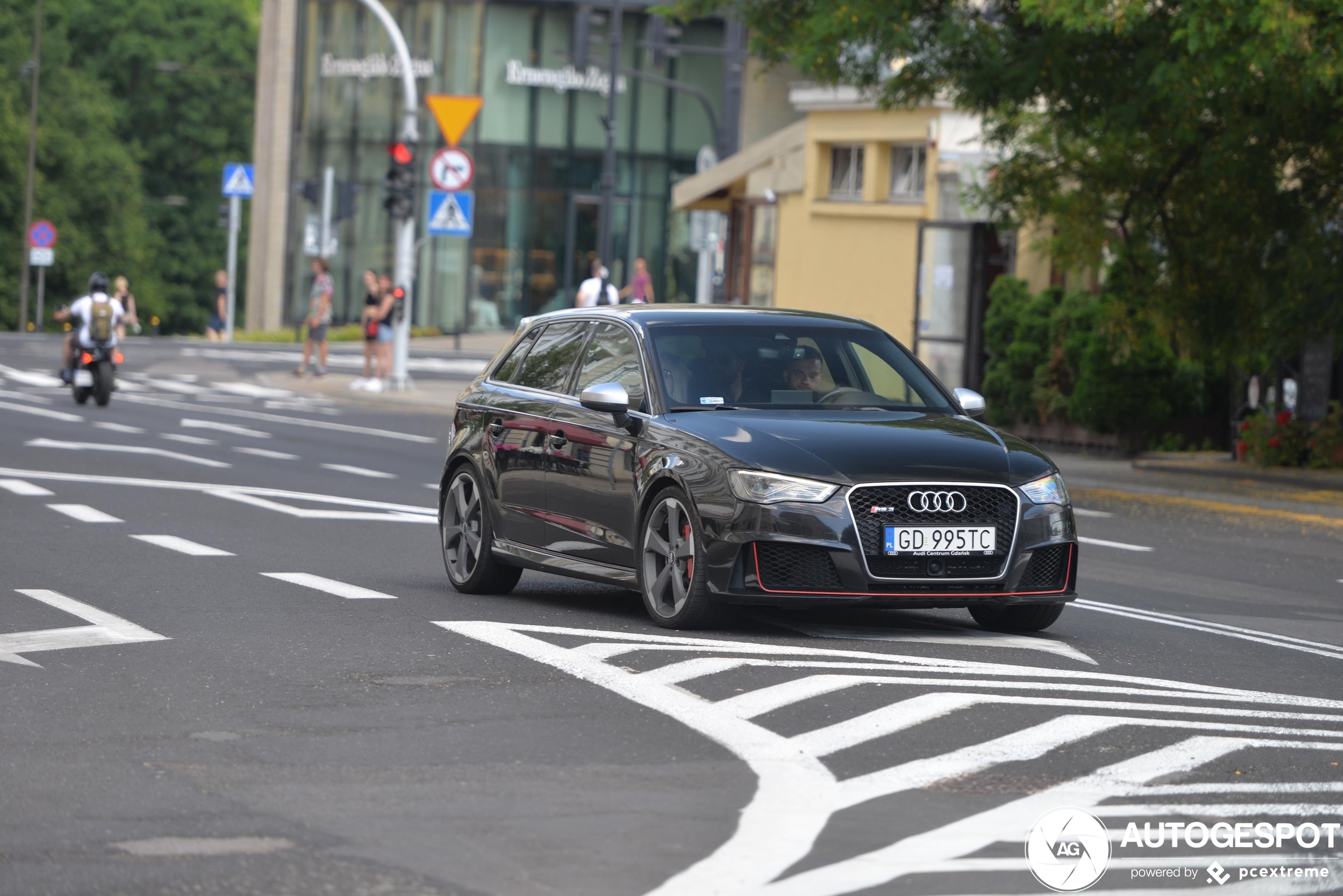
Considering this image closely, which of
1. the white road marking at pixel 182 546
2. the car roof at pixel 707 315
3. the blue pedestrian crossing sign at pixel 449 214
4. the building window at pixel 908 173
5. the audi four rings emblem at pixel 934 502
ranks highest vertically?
the building window at pixel 908 173

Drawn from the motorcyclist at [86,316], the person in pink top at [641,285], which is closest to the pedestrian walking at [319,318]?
the person in pink top at [641,285]

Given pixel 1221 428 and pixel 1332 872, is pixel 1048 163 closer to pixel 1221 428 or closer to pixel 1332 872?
pixel 1221 428

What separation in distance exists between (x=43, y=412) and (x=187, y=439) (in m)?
4.65

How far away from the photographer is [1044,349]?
28.6m

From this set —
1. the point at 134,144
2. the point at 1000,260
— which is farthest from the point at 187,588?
the point at 134,144

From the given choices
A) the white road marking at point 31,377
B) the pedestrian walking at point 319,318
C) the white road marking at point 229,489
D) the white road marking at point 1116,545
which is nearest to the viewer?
the white road marking at point 1116,545

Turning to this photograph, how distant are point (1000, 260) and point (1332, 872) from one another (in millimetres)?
25888

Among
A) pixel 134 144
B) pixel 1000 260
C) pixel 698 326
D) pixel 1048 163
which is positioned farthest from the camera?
pixel 134 144

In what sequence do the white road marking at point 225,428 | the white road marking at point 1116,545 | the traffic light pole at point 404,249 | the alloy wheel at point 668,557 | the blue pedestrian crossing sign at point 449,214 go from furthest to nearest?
the traffic light pole at point 404,249, the blue pedestrian crossing sign at point 449,214, the white road marking at point 225,428, the white road marking at point 1116,545, the alloy wheel at point 668,557

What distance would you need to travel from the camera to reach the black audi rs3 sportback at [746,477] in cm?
960

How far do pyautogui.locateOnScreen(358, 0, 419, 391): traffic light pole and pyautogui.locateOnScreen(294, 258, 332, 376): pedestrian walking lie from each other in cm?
153

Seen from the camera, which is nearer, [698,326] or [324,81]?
[698,326]
